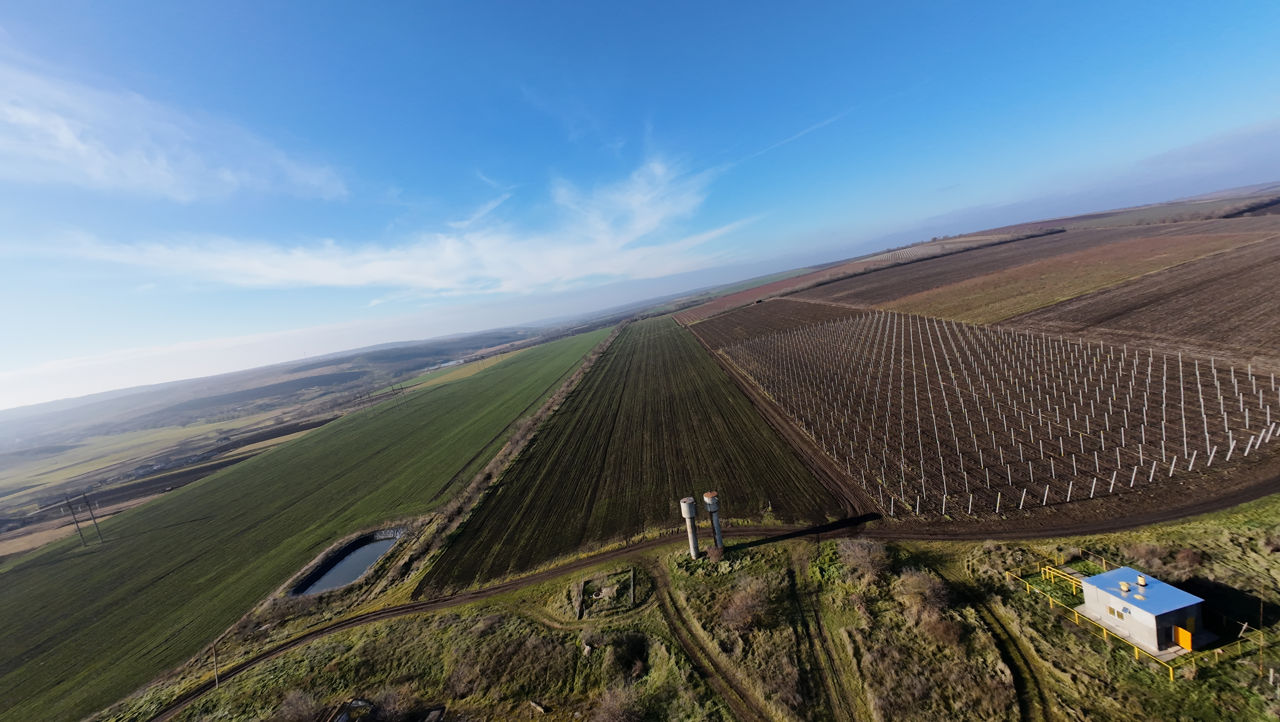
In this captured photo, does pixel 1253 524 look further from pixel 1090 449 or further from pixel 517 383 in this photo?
pixel 517 383

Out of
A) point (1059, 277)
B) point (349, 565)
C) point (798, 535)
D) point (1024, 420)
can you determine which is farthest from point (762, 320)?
point (349, 565)

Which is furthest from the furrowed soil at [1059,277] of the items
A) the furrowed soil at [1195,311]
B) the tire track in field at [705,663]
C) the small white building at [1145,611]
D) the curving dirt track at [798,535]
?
the tire track in field at [705,663]

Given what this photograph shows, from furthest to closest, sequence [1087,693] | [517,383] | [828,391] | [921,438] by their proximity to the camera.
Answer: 1. [517,383]
2. [828,391]
3. [921,438]
4. [1087,693]

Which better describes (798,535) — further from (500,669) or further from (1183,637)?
(500,669)

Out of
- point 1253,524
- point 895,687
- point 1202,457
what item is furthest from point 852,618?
point 1202,457

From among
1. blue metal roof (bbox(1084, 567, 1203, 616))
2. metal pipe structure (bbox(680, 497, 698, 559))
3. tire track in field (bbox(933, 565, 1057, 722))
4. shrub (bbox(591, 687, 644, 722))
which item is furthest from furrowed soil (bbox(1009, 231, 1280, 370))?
shrub (bbox(591, 687, 644, 722))

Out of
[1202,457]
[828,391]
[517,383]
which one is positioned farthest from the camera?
[517,383]

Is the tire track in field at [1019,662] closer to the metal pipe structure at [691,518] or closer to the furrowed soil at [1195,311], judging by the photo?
the metal pipe structure at [691,518]
